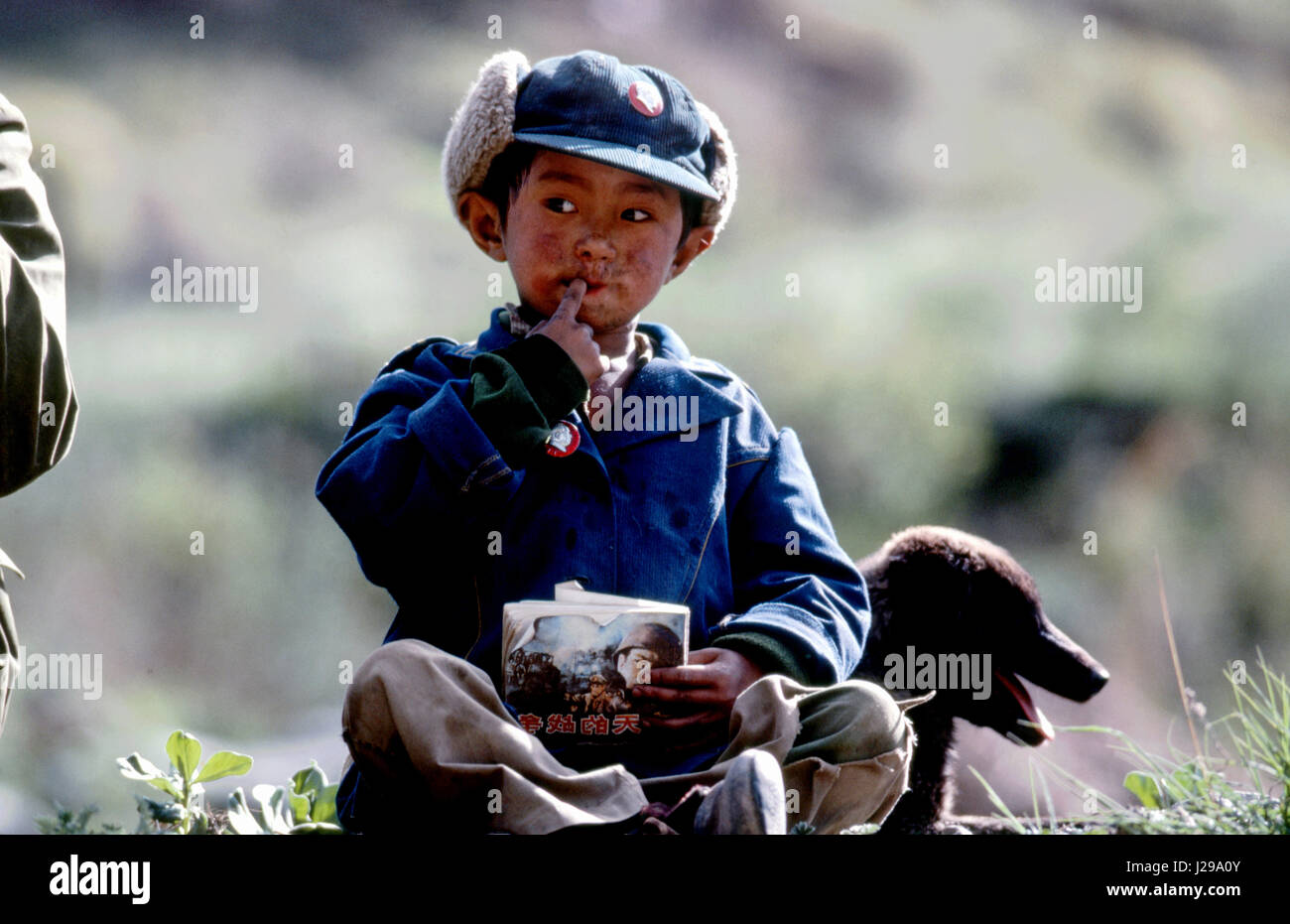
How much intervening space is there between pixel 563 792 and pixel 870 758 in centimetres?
47

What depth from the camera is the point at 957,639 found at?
319cm

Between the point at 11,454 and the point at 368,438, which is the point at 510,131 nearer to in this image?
the point at 368,438

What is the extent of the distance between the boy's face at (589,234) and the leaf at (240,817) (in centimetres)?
97

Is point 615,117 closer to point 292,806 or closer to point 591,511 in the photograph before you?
point 591,511

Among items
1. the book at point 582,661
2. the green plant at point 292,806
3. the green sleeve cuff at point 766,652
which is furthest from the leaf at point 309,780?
the green sleeve cuff at point 766,652

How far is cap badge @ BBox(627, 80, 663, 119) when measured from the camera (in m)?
2.62

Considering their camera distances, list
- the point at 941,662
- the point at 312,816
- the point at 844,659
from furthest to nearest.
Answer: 1. the point at 941,662
2. the point at 312,816
3. the point at 844,659

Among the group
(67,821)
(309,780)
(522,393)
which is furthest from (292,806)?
(522,393)

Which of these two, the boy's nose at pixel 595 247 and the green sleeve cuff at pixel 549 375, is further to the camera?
the boy's nose at pixel 595 247

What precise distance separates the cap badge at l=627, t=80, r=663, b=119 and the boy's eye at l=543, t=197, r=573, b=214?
190 millimetres

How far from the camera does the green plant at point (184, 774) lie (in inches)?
105

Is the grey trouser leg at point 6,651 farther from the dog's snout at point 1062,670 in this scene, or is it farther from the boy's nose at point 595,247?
the dog's snout at point 1062,670
